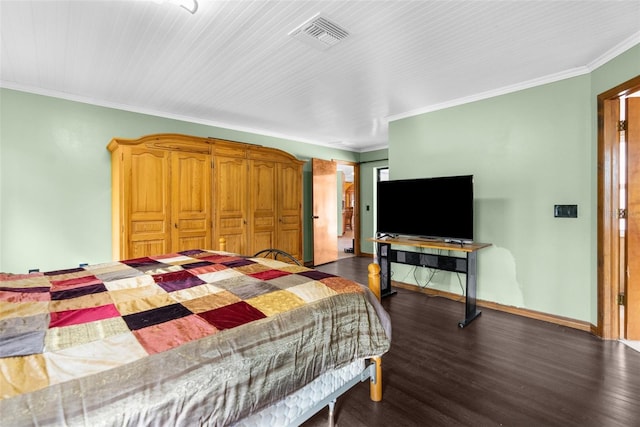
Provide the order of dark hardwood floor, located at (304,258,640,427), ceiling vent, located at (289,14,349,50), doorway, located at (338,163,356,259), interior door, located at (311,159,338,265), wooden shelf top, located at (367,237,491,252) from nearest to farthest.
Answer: dark hardwood floor, located at (304,258,640,427) < ceiling vent, located at (289,14,349,50) < wooden shelf top, located at (367,237,491,252) < interior door, located at (311,159,338,265) < doorway, located at (338,163,356,259)

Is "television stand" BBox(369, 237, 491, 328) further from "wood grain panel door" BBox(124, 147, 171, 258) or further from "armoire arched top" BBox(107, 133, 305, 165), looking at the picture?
"wood grain panel door" BBox(124, 147, 171, 258)

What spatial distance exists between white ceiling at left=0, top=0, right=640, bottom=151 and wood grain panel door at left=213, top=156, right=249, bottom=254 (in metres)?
0.82

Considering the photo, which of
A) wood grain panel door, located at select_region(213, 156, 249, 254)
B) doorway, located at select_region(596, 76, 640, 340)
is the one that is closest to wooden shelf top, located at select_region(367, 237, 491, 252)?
doorway, located at select_region(596, 76, 640, 340)

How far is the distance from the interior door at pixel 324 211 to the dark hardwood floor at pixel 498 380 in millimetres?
2938

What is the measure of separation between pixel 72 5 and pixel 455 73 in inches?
124

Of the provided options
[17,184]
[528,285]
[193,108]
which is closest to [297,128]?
[193,108]

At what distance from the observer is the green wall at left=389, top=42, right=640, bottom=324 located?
109 inches

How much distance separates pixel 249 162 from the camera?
14.1 ft

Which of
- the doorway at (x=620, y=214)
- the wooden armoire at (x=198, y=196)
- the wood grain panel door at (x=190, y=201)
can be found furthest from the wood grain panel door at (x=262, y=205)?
the doorway at (x=620, y=214)

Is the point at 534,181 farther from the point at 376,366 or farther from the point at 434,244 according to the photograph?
the point at 376,366

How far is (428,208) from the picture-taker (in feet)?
11.1

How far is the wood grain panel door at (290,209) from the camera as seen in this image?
4.74 metres

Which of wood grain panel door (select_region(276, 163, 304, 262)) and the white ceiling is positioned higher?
the white ceiling

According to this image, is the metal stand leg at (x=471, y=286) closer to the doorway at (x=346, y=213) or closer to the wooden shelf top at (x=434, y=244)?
the wooden shelf top at (x=434, y=244)
